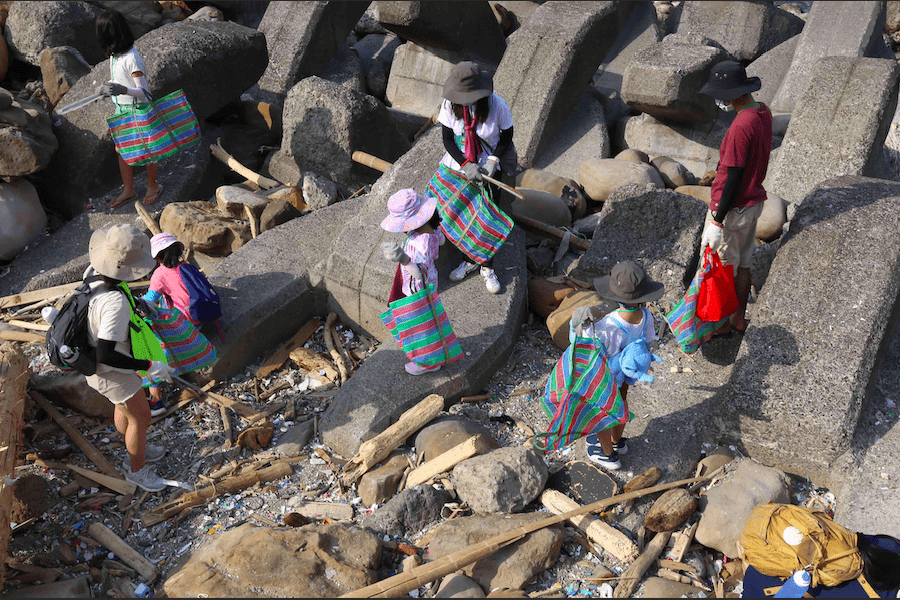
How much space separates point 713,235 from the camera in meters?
5.01

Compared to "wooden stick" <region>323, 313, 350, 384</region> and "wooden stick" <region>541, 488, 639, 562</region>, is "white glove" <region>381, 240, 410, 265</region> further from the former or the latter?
"wooden stick" <region>541, 488, 639, 562</region>

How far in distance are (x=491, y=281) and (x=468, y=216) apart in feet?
1.88

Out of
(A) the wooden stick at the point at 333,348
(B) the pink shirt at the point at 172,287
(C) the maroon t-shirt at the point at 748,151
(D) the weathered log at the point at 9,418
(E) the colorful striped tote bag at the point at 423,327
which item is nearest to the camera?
(D) the weathered log at the point at 9,418

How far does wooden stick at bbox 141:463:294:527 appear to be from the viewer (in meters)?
4.42

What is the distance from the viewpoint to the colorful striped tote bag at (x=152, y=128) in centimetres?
672

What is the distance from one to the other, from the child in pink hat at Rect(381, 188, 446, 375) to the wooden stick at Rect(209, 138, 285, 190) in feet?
10.3

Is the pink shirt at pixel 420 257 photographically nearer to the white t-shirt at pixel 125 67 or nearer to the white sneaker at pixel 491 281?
the white sneaker at pixel 491 281

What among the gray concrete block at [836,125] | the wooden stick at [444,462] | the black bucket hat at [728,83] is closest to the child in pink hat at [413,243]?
the wooden stick at [444,462]

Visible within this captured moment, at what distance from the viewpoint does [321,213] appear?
6695 millimetres

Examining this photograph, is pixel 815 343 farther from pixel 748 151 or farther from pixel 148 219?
pixel 148 219

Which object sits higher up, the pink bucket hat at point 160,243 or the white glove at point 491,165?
the pink bucket hat at point 160,243

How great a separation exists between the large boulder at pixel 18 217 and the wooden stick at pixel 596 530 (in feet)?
19.2

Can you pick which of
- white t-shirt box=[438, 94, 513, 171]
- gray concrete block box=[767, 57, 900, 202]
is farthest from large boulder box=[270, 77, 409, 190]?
gray concrete block box=[767, 57, 900, 202]

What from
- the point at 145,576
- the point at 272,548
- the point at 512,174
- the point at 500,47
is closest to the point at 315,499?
the point at 272,548
